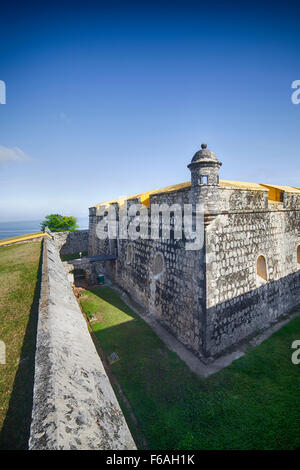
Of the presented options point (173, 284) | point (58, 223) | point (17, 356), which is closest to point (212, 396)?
point (173, 284)

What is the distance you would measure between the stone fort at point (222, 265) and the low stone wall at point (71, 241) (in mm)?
15037

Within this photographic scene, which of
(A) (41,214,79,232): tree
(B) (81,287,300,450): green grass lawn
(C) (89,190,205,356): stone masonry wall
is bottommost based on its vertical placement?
(B) (81,287,300,450): green grass lawn

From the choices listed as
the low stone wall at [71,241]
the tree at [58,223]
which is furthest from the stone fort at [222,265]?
the tree at [58,223]

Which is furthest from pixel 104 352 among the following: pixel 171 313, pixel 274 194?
pixel 274 194

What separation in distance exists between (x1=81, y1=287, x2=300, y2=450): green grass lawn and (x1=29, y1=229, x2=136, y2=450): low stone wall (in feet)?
12.5

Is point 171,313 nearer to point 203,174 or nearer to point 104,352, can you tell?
point 104,352

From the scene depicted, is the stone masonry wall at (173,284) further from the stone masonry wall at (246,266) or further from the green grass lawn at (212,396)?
the green grass lawn at (212,396)

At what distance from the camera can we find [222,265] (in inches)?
308

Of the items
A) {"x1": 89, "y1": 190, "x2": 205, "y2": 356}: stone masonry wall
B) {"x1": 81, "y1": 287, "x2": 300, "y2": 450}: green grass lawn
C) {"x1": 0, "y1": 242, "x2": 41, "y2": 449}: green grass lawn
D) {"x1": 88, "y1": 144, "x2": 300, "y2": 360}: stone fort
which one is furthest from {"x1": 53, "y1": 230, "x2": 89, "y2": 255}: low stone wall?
{"x1": 0, "y1": 242, "x2": 41, "y2": 449}: green grass lawn

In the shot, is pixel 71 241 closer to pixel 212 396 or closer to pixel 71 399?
pixel 212 396

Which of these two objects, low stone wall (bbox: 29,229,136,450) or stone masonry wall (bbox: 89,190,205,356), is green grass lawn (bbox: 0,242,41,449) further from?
stone masonry wall (bbox: 89,190,205,356)

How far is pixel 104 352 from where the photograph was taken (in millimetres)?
8391

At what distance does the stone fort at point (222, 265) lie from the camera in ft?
24.5

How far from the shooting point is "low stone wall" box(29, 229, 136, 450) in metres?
1.90
